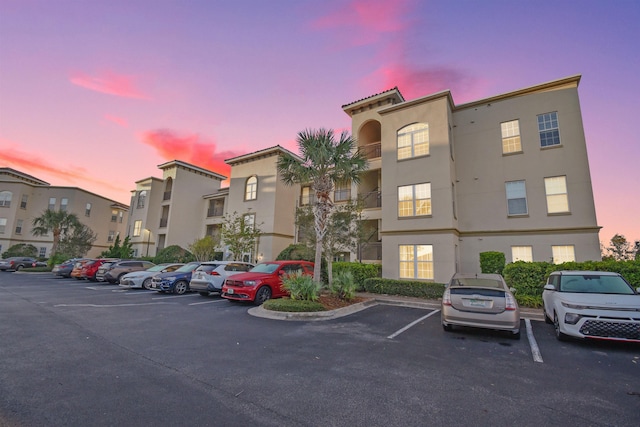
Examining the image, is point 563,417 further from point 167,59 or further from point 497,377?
point 167,59

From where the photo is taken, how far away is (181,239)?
3189 cm

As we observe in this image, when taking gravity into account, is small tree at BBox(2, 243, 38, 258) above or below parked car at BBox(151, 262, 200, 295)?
above

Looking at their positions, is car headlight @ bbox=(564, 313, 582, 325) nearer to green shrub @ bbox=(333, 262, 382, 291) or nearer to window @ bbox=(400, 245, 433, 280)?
window @ bbox=(400, 245, 433, 280)

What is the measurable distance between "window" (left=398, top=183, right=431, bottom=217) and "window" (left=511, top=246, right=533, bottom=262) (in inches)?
192

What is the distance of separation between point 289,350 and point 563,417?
418cm

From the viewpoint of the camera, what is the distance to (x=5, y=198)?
41.7m

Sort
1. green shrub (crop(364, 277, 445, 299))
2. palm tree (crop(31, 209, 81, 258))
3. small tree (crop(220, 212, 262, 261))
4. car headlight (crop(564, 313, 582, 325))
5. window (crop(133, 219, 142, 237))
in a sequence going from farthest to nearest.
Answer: window (crop(133, 219, 142, 237)) → palm tree (crop(31, 209, 81, 258)) → small tree (crop(220, 212, 262, 261)) → green shrub (crop(364, 277, 445, 299)) → car headlight (crop(564, 313, 582, 325))

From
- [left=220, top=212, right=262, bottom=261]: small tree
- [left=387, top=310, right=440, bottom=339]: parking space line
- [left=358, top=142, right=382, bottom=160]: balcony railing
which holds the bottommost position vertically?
[left=387, top=310, right=440, bottom=339]: parking space line

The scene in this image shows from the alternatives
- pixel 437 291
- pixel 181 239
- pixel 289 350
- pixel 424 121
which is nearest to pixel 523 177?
pixel 424 121

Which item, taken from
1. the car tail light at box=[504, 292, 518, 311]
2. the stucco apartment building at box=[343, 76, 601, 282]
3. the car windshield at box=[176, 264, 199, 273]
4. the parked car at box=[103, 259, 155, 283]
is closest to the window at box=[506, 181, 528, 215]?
the stucco apartment building at box=[343, 76, 601, 282]

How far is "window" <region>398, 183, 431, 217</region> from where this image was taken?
50.7ft

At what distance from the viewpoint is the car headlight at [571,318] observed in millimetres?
6367

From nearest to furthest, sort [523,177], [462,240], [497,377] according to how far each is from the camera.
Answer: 1. [497,377]
2. [523,177]
3. [462,240]

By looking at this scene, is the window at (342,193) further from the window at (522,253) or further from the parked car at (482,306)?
the parked car at (482,306)
